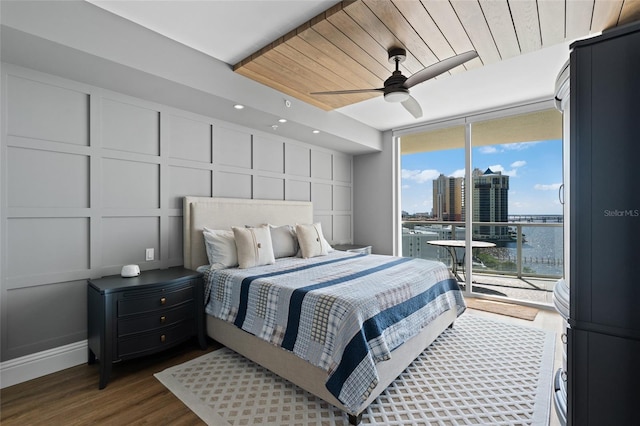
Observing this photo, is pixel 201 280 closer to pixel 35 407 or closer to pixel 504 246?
pixel 35 407

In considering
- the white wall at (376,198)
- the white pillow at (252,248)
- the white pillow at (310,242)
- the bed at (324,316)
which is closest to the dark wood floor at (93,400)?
the bed at (324,316)

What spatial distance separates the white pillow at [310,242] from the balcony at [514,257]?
228cm

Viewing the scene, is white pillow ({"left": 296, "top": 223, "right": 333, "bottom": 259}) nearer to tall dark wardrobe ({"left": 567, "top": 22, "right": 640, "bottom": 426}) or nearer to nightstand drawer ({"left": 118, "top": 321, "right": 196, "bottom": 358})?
nightstand drawer ({"left": 118, "top": 321, "right": 196, "bottom": 358})

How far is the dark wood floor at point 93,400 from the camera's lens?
72.1 inches

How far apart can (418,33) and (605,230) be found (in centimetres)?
192

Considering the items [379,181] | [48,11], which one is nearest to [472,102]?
[379,181]

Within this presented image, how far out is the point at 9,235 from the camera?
2.22 metres

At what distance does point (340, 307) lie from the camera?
6.15ft

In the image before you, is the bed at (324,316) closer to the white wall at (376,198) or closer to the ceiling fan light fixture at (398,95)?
the ceiling fan light fixture at (398,95)

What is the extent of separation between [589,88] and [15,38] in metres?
3.14

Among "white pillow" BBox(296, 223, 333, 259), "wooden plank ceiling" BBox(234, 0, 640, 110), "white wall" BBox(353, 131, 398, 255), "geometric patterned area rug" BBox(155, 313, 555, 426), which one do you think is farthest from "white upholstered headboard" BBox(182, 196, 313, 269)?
"white wall" BBox(353, 131, 398, 255)

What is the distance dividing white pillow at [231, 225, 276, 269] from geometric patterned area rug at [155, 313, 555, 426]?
33.2 inches

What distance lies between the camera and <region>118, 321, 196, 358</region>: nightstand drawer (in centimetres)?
226

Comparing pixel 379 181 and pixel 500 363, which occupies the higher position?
pixel 379 181
